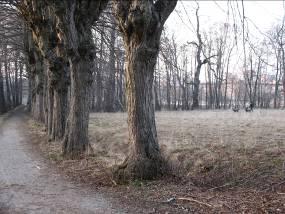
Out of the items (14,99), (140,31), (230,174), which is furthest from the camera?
(14,99)

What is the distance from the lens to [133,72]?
884 cm

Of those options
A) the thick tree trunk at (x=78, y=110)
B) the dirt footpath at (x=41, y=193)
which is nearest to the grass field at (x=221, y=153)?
the thick tree trunk at (x=78, y=110)

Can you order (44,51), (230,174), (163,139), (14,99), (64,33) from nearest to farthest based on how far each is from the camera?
(230,174) < (64,33) < (163,139) < (44,51) < (14,99)

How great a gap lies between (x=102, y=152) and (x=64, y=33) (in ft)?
12.2

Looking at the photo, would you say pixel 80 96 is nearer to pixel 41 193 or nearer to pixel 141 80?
pixel 141 80

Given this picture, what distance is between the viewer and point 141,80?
8844mm

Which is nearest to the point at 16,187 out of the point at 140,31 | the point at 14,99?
the point at 140,31

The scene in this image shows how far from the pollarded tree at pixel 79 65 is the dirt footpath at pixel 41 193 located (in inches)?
46.4

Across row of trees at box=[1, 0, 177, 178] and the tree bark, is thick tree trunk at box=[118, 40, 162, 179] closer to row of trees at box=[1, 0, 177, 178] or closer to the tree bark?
row of trees at box=[1, 0, 177, 178]

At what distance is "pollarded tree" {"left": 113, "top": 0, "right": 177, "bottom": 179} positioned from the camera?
8.54 meters

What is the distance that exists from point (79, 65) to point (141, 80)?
4542 mm

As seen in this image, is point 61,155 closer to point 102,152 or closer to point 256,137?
point 102,152

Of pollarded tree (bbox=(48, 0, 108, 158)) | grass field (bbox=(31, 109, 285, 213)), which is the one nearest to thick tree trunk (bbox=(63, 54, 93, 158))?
pollarded tree (bbox=(48, 0, 108, 158))

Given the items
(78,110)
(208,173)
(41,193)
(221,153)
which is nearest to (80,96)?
(78,110)
